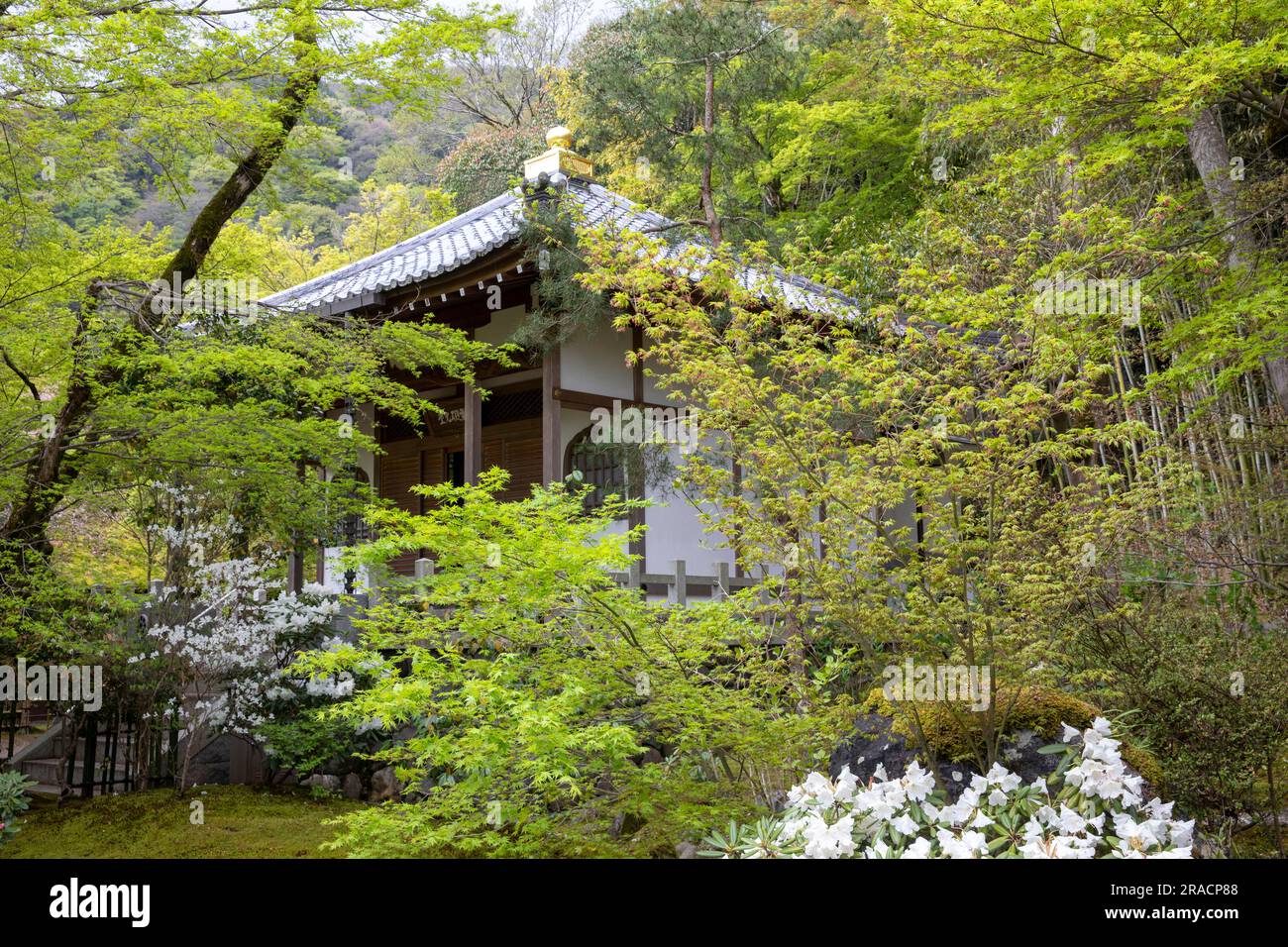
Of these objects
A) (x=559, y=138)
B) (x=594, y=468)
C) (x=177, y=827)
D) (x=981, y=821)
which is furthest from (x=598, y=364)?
(x=981, y=821)

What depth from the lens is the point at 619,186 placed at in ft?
53.0

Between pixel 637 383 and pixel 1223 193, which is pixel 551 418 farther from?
pixel 1223 193

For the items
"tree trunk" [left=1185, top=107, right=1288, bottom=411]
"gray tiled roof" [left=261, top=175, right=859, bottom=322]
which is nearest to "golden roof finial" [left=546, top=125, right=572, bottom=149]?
"gray tiled roof" [left=261, top=175, right=859, bottom=322]

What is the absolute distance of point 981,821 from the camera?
4543mm

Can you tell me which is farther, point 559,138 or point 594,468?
point 559,138

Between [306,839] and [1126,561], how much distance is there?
7248 mm

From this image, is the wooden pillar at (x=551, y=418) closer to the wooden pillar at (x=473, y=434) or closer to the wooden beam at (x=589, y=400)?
the wooden beam at (x=589, y=400)

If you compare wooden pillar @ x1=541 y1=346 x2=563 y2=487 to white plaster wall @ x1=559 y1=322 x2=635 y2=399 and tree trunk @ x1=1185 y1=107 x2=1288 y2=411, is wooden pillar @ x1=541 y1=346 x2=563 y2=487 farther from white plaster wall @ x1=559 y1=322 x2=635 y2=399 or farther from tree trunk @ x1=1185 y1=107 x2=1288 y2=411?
tree trunk @ x1=1185 y1=107 x2=1288 y2=411

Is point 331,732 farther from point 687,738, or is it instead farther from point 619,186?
point 619,186

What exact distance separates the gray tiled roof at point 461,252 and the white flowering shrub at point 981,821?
565cm

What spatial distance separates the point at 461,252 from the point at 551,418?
6.89 ft

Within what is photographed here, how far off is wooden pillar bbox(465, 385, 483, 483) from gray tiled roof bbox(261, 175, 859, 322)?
138 cm

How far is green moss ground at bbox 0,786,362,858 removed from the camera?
7.97 m

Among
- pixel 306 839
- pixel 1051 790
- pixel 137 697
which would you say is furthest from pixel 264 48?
pixel 1051 790
